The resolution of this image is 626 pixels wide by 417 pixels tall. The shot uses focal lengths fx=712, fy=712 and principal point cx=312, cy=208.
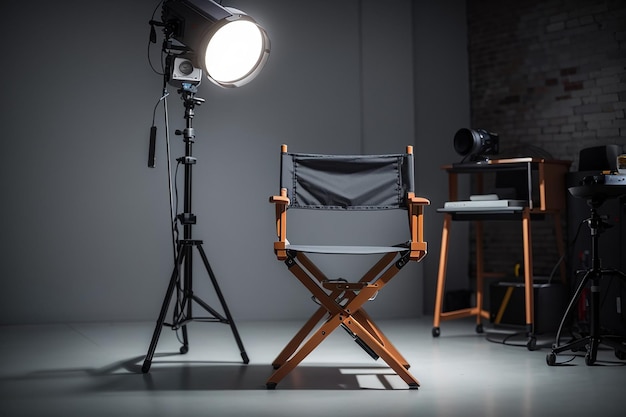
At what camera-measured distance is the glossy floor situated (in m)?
2.58

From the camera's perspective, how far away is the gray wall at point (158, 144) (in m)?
4.88

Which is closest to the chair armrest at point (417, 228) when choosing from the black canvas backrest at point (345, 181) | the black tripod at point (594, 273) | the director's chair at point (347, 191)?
the director's chair at point (347, 191)

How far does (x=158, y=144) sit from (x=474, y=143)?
87.6 inches

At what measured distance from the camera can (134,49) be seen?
5.05 metres

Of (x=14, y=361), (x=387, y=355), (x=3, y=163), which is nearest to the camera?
(x=387, y=355)

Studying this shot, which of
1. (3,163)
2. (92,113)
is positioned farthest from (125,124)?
(3,163)

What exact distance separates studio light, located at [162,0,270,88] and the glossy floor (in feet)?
4.67

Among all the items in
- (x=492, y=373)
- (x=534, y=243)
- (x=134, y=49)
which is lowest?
(x=492, y=373)

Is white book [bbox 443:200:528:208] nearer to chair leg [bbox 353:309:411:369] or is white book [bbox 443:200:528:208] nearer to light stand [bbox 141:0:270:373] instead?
chair leg [bbox 353:309:411:369]

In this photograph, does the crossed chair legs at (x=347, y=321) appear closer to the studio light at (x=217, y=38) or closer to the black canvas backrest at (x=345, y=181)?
the black canvas backrest at (x=345, y=181)

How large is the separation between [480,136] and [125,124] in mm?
2450

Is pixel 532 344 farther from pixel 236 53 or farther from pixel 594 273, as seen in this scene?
pixel 236 53

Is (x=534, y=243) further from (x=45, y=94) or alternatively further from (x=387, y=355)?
(x=45, y=94)

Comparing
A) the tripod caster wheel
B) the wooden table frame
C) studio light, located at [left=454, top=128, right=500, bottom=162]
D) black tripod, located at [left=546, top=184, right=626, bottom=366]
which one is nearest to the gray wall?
the wooden table frame
